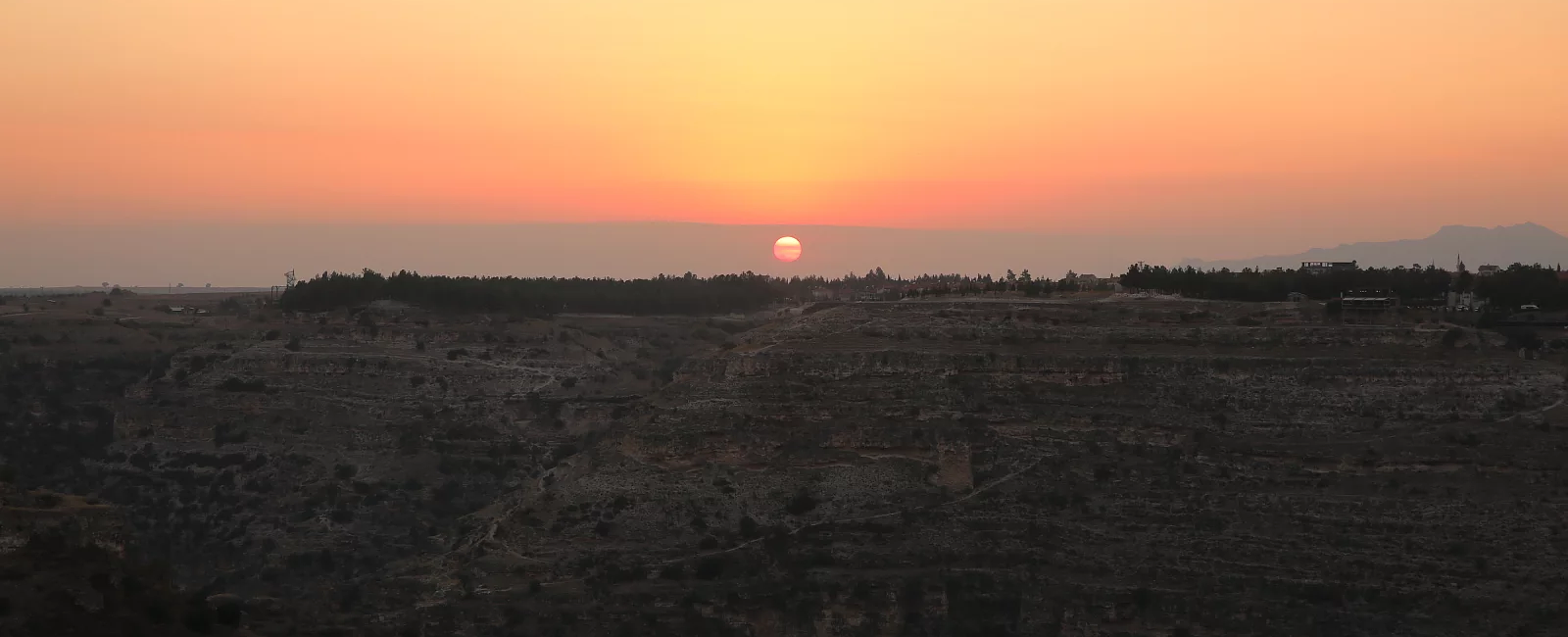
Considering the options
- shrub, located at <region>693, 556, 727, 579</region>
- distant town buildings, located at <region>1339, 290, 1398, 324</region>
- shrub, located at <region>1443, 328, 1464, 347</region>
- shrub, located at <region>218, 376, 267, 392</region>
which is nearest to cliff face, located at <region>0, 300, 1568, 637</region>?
shrub, located at <region>693, 556, 727, 579</region>

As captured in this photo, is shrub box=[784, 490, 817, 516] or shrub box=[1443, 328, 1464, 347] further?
shrub box=[1443, 328, 1464, 347]

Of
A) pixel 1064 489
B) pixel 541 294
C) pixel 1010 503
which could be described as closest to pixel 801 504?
pixel 1010 503

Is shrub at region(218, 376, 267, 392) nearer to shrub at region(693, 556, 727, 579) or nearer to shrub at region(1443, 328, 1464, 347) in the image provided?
shrub at region(693, 556, 727, 579)

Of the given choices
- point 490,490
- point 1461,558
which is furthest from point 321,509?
point 1461,558

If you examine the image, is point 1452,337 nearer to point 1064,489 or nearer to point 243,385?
point 1064,489

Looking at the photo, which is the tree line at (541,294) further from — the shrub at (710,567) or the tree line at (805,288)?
the shrub at (710,567)

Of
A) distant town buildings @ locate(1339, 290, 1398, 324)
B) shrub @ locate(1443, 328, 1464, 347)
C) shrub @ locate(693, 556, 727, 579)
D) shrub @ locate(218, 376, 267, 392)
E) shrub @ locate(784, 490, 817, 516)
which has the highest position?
distant town buildings @ locate(1339, 290, 1398, 324)

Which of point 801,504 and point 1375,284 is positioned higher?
point 1375,284

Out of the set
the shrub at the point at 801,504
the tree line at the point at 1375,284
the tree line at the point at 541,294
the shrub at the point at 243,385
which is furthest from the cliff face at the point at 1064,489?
the tree line at the point at 541,294

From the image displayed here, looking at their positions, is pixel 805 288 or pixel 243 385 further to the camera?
pixel 805 288
